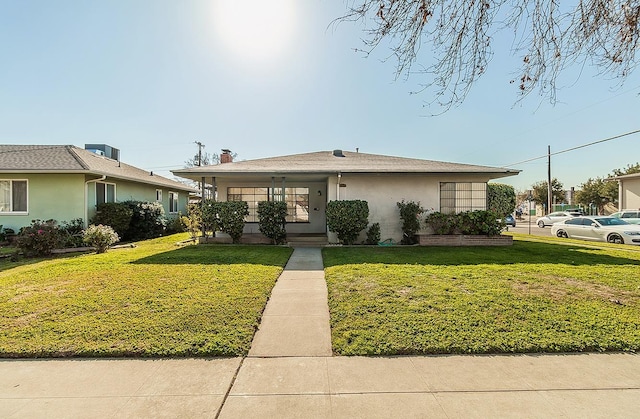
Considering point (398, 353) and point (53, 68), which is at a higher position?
point (53, 68)

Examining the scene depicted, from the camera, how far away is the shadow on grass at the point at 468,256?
27.2ft

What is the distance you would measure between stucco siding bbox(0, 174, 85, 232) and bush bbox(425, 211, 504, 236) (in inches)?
566

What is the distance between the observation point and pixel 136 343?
11.5 feet

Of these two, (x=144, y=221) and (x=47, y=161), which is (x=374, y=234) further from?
(x=47, y=161)

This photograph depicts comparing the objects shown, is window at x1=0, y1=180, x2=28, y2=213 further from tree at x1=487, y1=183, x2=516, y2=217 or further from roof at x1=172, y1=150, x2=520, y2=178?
tree at x1=487, y1=183, x2=516, y2=217

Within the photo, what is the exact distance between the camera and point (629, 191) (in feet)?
78.0

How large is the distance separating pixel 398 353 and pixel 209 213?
9751 millimetres

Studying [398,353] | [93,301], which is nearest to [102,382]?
[93,301]

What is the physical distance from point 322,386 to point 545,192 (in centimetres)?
5028

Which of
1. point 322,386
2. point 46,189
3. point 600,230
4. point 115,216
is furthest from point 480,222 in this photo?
point 46,189

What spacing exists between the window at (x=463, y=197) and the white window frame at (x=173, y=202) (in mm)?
17156

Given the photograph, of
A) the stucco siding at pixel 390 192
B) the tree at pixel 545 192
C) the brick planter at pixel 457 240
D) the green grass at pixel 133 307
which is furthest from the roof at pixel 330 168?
the tree at pixel 545 192

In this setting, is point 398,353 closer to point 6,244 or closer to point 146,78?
point 146,78

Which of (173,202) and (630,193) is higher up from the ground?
(630,193)
